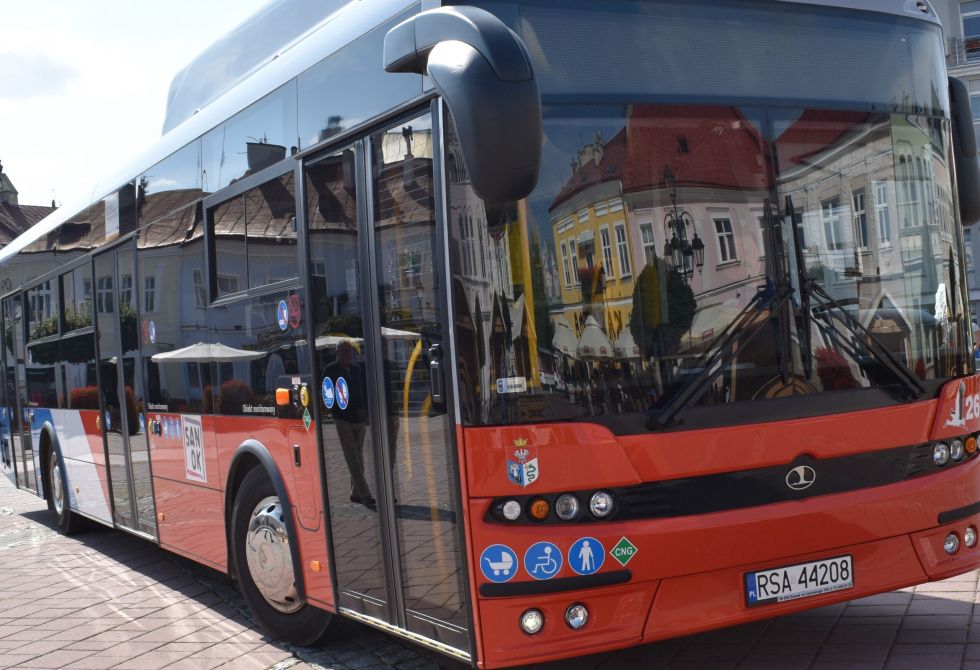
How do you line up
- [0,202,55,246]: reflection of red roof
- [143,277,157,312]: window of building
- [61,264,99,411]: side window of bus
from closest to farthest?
1. [143,277,157,312]: window of building
2. [61,264,99,411]: side window of bus
3. [0,202,55,246]: reflection of red roof

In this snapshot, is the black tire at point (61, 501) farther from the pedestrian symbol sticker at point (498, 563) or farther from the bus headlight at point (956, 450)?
the bus headlight at point (956, 450)

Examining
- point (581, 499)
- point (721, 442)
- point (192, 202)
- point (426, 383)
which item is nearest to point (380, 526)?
point (426, 383)

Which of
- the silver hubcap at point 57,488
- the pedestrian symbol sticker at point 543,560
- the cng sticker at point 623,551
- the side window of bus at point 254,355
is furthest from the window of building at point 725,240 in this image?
the silver hubcap at point 57,488

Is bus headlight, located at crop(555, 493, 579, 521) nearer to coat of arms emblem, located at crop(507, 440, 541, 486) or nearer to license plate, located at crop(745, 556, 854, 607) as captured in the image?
coat of arms emblem, located at crop(507, 440, 541, 486)

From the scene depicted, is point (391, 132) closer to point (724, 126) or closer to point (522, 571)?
point (724, 126)

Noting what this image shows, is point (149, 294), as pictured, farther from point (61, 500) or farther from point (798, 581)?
point (798, 581)

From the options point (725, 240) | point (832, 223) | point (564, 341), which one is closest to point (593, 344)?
point (564, 341)

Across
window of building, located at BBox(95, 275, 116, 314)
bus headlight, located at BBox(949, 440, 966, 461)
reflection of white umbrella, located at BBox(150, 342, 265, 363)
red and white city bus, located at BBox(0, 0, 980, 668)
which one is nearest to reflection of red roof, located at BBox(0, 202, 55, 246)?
window of building, located at BBox(95, 275, 116, 314)

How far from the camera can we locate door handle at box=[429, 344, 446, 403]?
4383 millimetres

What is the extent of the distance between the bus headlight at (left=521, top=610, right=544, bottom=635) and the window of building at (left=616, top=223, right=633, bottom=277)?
1.31 meters

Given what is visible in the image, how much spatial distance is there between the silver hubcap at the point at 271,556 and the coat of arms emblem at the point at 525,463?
2096mm

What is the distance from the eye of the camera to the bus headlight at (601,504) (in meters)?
4.20

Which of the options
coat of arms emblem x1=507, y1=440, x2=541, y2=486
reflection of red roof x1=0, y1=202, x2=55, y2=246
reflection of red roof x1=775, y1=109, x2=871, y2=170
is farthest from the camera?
reflection of red roof x1=0, y1=202, x2=55, y2=246

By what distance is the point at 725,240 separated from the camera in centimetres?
434
